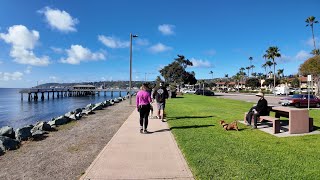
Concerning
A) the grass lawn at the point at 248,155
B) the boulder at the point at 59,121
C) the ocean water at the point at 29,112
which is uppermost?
the grass lawn at the point at 248,155

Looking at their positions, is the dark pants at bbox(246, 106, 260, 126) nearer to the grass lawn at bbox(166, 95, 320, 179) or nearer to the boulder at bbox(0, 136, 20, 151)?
the grass lawn at bbox(166, 95, 320, 179)

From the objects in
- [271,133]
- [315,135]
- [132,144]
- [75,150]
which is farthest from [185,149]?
[315,135]

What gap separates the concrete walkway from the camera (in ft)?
17.7

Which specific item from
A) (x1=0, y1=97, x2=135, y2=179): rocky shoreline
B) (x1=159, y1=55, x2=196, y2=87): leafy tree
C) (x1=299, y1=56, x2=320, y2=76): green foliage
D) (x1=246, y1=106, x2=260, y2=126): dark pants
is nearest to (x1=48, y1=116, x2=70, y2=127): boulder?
(x1=0, y1=97, x2=135, y2=179): rocky shoreline

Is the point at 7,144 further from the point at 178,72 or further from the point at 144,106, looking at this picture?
the point at 178,72

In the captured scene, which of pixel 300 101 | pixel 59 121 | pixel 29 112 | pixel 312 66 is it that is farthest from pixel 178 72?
pixel 59 121

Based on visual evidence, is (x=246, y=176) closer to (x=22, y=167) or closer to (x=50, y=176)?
(x=50, y=176)

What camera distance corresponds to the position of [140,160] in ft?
21.1

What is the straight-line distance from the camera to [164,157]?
6672 millimetres

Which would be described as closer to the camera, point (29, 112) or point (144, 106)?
point (144, 106)

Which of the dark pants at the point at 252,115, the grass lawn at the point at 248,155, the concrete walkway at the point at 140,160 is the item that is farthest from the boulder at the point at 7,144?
the dark pants at the point at 252,115

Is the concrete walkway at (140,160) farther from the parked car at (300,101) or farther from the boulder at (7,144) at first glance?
the parked car at (300,101)

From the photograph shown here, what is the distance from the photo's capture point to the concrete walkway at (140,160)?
5395mm

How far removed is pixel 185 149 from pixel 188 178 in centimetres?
213
